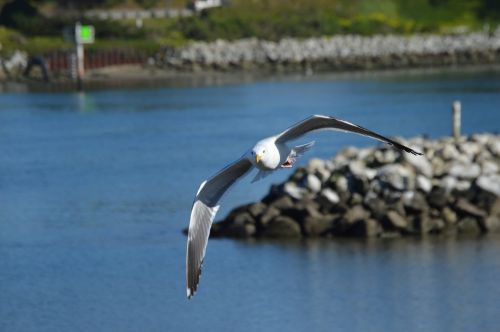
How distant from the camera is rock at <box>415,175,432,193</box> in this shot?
24.7m

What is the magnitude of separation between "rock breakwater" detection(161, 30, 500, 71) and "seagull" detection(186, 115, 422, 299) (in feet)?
174

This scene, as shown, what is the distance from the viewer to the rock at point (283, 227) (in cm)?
2458

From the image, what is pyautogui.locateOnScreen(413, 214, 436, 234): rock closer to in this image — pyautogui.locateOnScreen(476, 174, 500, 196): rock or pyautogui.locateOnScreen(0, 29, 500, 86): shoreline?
pyautogui.locateOnScreen(476, 174, 500, 196): rock

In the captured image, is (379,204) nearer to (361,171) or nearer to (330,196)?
(330,196)

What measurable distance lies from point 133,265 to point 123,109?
3425 cm

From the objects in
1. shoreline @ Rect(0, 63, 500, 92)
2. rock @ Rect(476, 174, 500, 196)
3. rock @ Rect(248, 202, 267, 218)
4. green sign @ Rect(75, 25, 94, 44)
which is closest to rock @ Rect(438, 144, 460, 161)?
rock @ Rect(476, 174, 500, 196)

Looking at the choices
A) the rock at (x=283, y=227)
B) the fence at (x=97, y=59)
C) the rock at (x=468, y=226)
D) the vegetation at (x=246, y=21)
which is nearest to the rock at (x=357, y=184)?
the rock at (x=283, y=227)

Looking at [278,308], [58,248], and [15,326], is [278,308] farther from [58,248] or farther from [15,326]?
[58,248]

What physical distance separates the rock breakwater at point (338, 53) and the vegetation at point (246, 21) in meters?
1.53

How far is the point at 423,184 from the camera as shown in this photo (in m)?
24.7

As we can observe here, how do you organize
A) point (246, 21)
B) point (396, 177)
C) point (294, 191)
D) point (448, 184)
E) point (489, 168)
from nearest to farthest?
point (448, 184), point (396, 177), point (294, 191), point (489, 168), point (246, 21)

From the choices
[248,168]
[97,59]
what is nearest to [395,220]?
[248,168]

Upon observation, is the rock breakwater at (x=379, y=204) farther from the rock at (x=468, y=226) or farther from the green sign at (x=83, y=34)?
the green sign at (x=83, y=34)

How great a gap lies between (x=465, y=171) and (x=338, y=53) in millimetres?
49782
